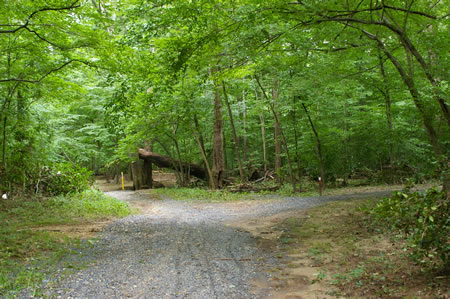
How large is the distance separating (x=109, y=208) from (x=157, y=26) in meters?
6.03

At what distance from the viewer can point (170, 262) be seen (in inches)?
208

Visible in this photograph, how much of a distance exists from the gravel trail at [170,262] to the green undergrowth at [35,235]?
1.39ft

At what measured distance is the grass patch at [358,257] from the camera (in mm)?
3658

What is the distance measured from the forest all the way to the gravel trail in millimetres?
2403

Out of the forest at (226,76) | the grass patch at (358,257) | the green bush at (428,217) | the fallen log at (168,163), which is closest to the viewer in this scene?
the green bush at (428,217)

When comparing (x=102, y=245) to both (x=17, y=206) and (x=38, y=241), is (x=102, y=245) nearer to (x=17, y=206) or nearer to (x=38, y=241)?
(x=38, y=241)

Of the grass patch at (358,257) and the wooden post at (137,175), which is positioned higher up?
the wooden post at (137,175)

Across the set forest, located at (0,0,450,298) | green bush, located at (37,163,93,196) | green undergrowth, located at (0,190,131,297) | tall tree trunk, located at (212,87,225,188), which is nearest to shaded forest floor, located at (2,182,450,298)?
green undergrowth, located at (0,190,131,297)

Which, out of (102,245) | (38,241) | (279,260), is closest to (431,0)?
(279,260)

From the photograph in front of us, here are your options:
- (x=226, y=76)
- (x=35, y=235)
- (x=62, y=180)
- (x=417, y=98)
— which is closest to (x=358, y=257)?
(x=417, y=98)

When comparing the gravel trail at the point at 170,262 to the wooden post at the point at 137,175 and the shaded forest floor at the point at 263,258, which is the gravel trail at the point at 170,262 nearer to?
the shaded forest floor at the point at 263,258

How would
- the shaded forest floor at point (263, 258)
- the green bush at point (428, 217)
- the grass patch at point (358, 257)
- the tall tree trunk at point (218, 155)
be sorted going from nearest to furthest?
the green bush at point (428, 217), the grass patch at point (358, 257), the shaded forest floor at point (263, 258), the tall tree trunk at point (218, 155)

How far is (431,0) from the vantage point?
A: 6.89 meters

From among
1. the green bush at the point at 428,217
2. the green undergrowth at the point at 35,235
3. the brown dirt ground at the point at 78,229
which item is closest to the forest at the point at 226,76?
the green bush at the point at 428,217
